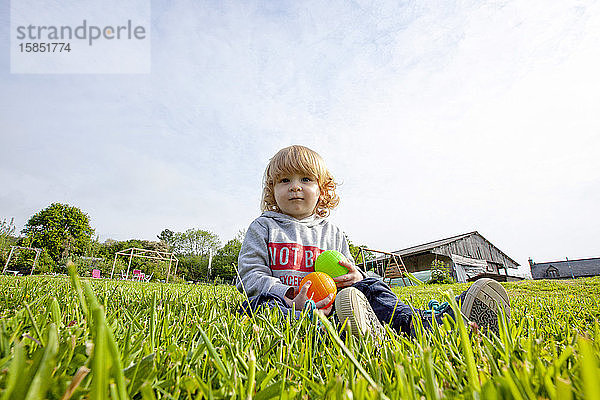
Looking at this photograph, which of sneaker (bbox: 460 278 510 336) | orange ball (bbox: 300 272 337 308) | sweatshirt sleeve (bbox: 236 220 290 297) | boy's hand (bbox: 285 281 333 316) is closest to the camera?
sneaker (bbox: 460 278 510 336)

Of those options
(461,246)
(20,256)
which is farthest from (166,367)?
(461,246)

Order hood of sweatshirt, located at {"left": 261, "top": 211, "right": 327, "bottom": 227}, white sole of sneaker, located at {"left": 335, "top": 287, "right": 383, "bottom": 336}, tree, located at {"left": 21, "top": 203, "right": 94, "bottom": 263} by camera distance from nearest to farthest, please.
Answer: white sole of sneaker, located at {"left": 335, "top": 287, "right": 383, "bottom": 336} → hood of sweatshirt, located at {"left": 261, "top": 211, "right": 327, "bottom": 227} → tree, located at {"left": 21, "top": 203, "right": 94, "bottom": 263}

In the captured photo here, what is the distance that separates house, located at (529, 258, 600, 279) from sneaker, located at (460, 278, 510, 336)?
58.3 meters

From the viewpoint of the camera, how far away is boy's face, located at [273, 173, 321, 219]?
3.19 m

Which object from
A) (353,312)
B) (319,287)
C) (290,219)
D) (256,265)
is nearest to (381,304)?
(319,287)

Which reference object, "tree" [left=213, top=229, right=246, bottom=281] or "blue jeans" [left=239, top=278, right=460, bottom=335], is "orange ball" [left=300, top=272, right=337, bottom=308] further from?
"tree" [left=213, top=229, right=246, bottom=281]

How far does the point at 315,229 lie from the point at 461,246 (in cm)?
3513

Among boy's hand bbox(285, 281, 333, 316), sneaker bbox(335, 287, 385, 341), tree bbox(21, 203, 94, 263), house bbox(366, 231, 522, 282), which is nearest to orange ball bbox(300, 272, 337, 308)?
boy's hand bbox(285, 281, 333, 316)

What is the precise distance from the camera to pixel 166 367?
768mm

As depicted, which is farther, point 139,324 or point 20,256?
point 20,256

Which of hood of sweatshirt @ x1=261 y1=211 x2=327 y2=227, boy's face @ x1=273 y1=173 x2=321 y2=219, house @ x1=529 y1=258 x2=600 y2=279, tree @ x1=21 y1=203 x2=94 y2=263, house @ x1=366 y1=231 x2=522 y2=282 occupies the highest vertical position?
tree @ x1=21 y1=203 x2=94 y2=263

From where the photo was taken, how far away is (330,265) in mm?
2701

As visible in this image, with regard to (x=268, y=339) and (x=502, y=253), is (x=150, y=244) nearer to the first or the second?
(x=502, y=253)

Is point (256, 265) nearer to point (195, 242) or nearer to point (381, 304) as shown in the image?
point (381, 304)
